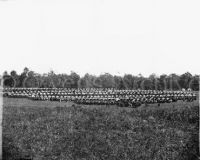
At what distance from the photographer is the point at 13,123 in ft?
60.9

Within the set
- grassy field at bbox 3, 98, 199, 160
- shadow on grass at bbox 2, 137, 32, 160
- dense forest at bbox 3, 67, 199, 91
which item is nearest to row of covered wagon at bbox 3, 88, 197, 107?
grassy field at bbox 3, 98, 199, 160

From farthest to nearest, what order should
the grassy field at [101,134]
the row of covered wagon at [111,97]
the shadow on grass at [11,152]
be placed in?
the row of covered wagon at [111,97], the grassy field at [101,134], the shadow on grass at [11,152]

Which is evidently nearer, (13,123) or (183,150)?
(183,150)

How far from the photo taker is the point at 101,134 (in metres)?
16.5

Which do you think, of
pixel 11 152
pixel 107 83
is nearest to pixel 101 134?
pixel 11 152

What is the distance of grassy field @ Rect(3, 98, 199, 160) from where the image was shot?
44.7 feet

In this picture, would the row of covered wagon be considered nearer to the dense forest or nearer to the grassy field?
the grassy field

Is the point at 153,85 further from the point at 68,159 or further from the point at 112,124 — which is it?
the point at 68,159

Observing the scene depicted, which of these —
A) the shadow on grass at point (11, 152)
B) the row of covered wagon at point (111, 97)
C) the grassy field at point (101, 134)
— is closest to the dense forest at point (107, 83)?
the row of covered wagon at point (111, 97)

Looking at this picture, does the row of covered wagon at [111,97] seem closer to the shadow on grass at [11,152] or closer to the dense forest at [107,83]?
the shadow on grass at [11,152]

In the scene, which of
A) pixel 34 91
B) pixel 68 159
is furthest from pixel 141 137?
pixel 34 91

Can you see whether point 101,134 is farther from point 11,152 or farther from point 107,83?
point 107,83

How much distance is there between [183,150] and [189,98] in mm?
21199

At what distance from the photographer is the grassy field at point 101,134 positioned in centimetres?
1362
